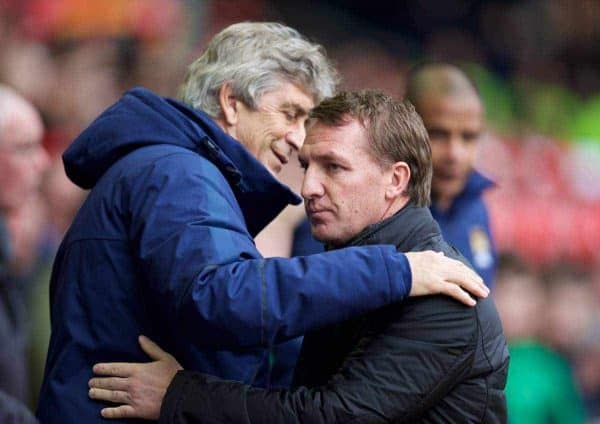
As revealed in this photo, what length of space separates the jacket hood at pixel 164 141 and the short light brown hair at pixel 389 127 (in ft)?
0.71

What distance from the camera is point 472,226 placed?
4.74 meters

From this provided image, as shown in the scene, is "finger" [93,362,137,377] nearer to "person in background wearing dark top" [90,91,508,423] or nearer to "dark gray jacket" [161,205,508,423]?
"person in background wearing dark top" [90,91,508,423]

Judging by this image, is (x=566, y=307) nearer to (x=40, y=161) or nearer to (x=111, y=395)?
(x=40, y=161)

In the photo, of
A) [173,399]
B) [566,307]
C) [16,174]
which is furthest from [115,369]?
[566,307]

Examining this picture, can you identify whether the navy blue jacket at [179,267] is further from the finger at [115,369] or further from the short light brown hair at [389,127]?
the short light brown hair at [389,127]

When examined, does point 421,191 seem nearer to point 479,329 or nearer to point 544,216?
point 479,329

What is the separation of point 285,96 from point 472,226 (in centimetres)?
170

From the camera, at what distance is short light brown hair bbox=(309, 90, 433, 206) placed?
288cm

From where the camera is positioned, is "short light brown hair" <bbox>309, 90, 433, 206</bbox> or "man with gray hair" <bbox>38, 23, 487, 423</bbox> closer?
"man with gray hair" <bbox>38, 23, 487, 423</bbox>

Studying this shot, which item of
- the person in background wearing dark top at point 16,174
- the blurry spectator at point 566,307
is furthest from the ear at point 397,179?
Result: the blurry spectator at point 566,307

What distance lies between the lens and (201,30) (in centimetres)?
624

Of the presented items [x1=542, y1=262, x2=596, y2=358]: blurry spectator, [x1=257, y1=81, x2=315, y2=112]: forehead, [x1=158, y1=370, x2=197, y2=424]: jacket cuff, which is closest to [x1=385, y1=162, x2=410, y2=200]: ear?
[x1=257, y1=81, x2=315, y2=112]: forehead

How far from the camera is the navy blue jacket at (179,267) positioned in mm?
2619

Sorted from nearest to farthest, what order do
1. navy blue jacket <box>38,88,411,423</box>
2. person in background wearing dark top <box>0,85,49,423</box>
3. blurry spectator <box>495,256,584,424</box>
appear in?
navy blue jacket <box>38,88,411,423</box>
person in background wearing dark top <box>0,85,49,423</box>
blurry spectator <box>495,256,584,424</box>
